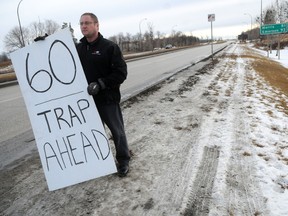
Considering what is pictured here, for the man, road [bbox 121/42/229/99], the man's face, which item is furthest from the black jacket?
road [bbox 121/42/229/99]

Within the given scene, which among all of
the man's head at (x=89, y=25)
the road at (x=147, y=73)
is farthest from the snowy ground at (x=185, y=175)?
the road at (x=147, y=73)

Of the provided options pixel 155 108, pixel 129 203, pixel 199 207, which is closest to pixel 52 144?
pixel 129 203

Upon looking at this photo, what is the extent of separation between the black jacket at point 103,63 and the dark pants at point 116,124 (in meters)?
0.17

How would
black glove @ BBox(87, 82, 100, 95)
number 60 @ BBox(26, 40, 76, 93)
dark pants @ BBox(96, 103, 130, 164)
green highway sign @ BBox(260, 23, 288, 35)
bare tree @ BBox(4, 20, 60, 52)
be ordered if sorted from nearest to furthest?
1. black glove @ BBox(87, 82, 100, 95)
2. number 60 @ BBox(26, 40, 76, 93)
3. dark pants @ BBox(96, 103, 130, 164)
4. green highway sign @ BBox(260, 23, 288, 35)
5. bare tree @ BBox(4, 20, 60, 52)

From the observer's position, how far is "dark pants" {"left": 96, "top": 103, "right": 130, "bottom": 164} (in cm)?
379

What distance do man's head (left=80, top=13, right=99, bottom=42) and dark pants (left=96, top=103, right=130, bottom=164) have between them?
84 centimetres

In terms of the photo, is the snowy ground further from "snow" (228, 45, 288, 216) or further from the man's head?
the man's head

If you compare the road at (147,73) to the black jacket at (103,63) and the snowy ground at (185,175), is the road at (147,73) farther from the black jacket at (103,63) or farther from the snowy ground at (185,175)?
Result: the black jacket at (103,63)

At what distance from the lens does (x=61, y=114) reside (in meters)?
3.60

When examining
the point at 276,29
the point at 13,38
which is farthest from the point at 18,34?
the point at 276,29

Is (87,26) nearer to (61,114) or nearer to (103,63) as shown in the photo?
(103,63)

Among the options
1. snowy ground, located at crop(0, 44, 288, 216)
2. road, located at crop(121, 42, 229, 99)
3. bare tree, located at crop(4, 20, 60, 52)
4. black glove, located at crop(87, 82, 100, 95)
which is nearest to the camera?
snowy ground, located at crop(0, 44, 288, 216)

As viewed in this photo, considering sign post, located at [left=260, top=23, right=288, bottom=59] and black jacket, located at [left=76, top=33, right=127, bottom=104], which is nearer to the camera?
black jacket, located at [left=76, top=33, right=127, bottom=104]

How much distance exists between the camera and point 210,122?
6.04 m
